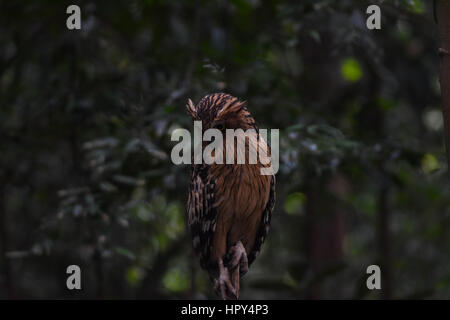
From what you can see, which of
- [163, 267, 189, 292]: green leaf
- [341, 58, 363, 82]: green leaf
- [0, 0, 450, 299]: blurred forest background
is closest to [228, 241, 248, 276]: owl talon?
[0, 0, 450, 299]: blurred forest background

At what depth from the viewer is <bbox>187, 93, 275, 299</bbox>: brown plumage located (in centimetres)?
→ 124

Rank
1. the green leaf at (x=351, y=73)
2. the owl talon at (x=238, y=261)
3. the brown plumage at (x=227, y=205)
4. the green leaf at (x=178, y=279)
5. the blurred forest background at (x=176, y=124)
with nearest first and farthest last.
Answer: the brown plumage at (x=227, y=205), the owl talon at (x=238, y=261), the blurred forest background at (x=176, y=124), the green leaf at (x=178, y=279), the green leaf at (x=351, y=73)

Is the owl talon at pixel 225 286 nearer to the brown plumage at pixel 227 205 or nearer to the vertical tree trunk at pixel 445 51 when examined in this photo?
the brown plumage at pixel 227 205

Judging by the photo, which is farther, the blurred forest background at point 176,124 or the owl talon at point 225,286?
the blurred forest background at point 176,124

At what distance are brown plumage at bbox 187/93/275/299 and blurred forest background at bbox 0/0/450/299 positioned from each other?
1015 millimetres

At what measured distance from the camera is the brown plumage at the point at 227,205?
1.24m

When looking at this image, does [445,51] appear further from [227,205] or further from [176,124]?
[176,124]

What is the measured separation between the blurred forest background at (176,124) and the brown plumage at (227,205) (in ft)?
3.33

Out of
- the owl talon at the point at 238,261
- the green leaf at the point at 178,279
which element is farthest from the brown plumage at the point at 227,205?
the green leaf at the point at 178,279

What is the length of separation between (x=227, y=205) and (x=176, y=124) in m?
1.76

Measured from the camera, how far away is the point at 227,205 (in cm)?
158

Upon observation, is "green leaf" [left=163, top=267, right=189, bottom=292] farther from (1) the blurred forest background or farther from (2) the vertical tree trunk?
(2) the vertical tree trunk
